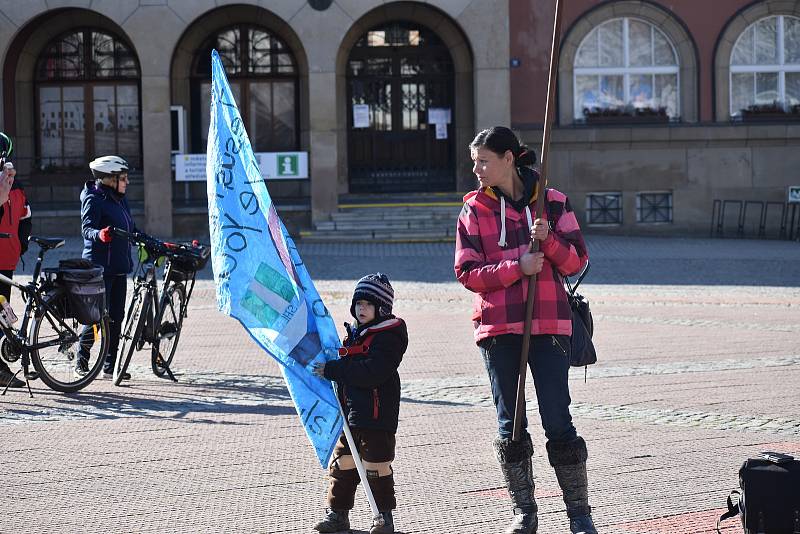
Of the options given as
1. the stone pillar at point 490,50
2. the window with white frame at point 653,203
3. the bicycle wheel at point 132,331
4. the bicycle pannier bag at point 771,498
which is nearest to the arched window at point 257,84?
the stone pillar at point 490,50

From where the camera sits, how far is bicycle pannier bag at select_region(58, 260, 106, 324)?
9469mm

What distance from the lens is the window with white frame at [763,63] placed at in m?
26.3

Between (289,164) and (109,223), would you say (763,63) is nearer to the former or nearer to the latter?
(289,164)

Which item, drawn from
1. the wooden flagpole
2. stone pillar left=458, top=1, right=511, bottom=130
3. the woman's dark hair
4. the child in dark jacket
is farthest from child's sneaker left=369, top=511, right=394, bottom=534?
stone pillar left=458, top=1, right=511, bottom=130

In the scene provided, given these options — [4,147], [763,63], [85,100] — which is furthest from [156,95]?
[4,147]

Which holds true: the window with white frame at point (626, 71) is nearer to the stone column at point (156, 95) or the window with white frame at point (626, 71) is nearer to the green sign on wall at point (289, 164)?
the green sign on wall at point (289, 164)

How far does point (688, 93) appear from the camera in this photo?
86.0 feet

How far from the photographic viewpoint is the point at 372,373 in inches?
220

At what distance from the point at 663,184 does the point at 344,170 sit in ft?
20.6

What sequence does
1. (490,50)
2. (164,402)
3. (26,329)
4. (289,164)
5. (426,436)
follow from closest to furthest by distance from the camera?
1. (426,436)
2. (164,402)
3. (26,329)
4. (490,50)
5. (289,164)

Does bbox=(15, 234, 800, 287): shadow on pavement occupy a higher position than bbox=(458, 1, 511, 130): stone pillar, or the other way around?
bbox=(458, 1, 511, 130): stone pillar

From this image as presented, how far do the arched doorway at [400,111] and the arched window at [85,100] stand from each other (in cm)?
449

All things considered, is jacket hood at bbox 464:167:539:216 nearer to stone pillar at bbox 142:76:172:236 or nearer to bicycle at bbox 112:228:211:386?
bicycle at bbox 112:228:211:386

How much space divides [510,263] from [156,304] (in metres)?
5.43
